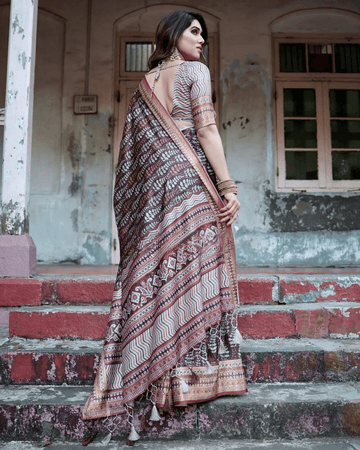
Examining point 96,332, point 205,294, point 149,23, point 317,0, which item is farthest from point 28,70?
point 317,0

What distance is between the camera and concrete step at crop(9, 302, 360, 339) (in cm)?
244

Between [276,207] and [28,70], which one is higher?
[28,70]

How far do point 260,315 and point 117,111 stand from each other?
3.54 m

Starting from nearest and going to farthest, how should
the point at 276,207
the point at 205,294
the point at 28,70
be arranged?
the point at 205,294
the point at 28,70
the point at 276,207

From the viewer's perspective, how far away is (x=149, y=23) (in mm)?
5141

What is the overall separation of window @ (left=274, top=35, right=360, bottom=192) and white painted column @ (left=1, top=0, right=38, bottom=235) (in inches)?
124

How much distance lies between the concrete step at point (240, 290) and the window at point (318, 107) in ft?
8.37

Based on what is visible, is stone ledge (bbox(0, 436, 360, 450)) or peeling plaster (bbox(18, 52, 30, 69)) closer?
stone ledge (bbox(0, 436, 360, 450))

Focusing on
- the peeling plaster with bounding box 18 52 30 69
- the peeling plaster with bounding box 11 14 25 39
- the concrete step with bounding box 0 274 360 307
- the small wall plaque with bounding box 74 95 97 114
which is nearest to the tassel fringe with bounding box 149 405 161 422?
the concrete step with bounding box 0 274 360 307

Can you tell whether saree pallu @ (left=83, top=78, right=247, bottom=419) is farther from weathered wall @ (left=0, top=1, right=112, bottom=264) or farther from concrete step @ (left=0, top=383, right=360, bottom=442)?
weathered wall @ (left=0, top=1, right=112, bottom=264)

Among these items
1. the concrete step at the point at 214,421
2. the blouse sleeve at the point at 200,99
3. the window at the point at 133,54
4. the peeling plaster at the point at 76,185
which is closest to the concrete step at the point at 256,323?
the concrete step at the point at 214,421

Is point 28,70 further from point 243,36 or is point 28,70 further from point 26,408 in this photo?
point 243,36

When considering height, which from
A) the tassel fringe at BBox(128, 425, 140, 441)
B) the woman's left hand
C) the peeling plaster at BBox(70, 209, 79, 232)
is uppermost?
the peeling plaster at BBox(70, 209, 79, 232)

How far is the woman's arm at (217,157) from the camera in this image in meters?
1.79
